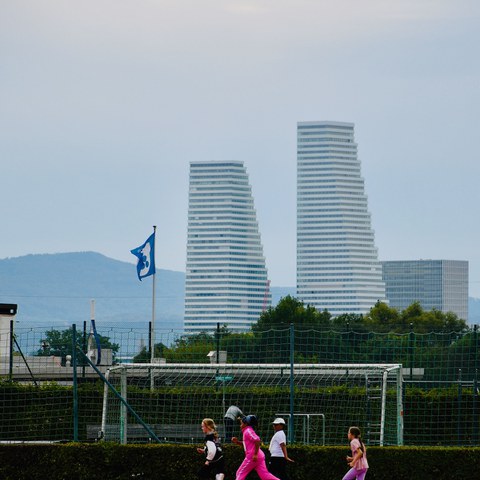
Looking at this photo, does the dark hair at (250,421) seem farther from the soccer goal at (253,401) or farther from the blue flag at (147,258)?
the blue flag at (147,258)

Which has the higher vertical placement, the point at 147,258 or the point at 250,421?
the point at 147,258

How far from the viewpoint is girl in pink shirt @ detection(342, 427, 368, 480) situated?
71.1 ft

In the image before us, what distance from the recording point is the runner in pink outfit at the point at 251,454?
Result: 72.7 feet

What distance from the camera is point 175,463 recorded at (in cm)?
2375

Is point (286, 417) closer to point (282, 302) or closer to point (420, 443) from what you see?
point (420, 443)

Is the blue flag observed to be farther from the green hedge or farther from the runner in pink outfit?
the runner in pink outfit

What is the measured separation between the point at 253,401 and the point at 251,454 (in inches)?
338

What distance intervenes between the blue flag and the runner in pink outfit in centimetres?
1923

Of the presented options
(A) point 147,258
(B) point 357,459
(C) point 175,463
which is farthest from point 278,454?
(A) point 147,258

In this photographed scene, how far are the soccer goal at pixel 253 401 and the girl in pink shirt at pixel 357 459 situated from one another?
4.66m

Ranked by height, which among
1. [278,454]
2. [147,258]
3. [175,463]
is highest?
[147,258]

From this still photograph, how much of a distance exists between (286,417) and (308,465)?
653 centimetres

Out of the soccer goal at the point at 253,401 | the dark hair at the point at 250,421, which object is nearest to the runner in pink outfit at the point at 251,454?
the dark hair at the point at 250,421

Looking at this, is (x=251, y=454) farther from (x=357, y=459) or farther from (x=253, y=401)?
(x=253, y=401)
